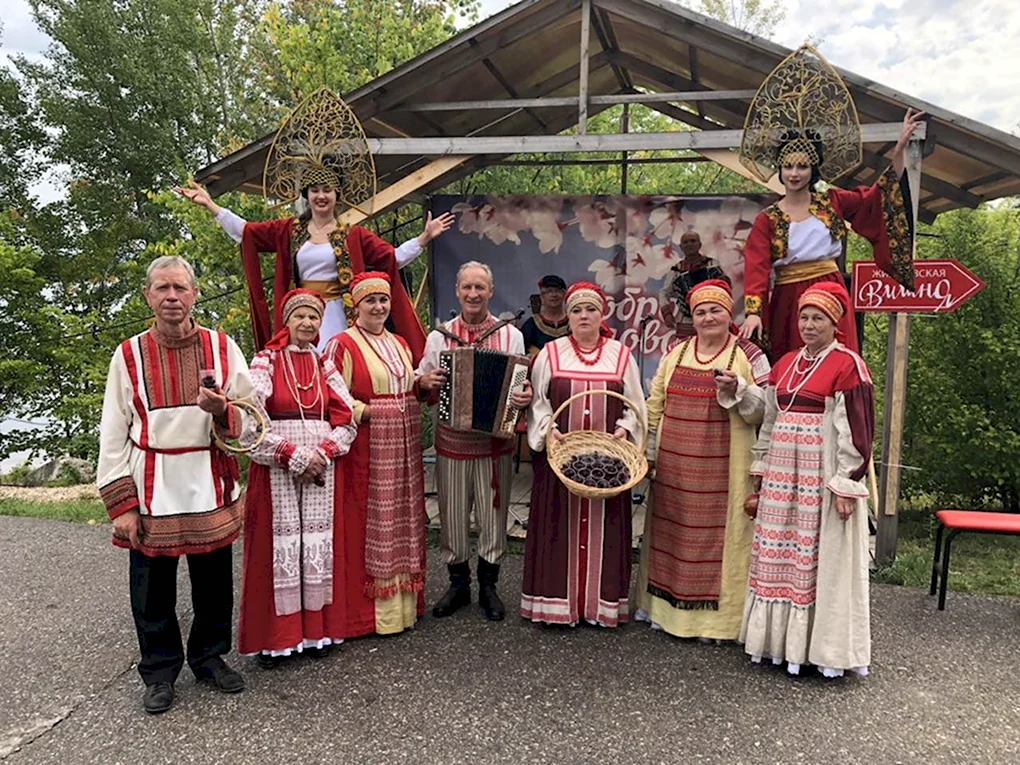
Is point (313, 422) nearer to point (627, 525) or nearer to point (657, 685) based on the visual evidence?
point (627, 525)

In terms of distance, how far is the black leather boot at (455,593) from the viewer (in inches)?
168

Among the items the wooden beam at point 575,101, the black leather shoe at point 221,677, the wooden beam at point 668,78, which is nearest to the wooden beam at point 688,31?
the wooden beam at point 575,101

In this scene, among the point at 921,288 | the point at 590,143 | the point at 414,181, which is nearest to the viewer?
the point at 921,288

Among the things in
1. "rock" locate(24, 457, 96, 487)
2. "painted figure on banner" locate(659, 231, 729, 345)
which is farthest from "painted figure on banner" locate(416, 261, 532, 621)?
"rock" locate(24, 457, 96, 487)

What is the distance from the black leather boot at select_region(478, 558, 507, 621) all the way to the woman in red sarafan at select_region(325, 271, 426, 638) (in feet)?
1.72

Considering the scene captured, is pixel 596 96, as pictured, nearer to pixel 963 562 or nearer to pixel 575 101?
pixel 575 101

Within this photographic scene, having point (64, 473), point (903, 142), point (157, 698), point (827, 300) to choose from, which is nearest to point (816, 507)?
point (827, 300)

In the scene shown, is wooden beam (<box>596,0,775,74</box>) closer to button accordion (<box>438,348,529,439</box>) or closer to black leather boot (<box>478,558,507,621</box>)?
button accordion (<box>438,348,529,439</box>)

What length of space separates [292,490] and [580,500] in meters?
1.52

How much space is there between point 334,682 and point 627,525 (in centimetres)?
171

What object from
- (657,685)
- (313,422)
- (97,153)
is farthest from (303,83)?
(97,153)

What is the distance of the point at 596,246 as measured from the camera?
7.16 metres

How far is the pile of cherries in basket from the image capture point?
11.7 ft

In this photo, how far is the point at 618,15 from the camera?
518cm
